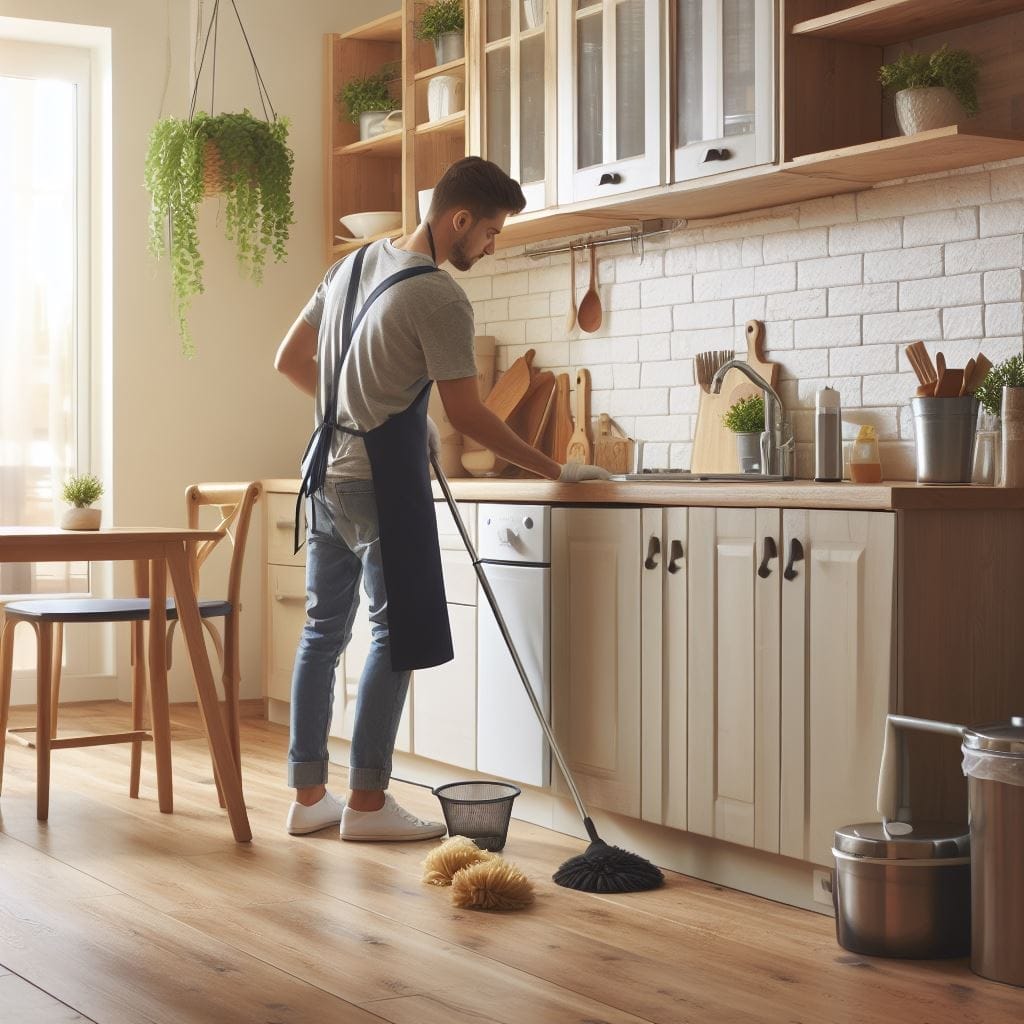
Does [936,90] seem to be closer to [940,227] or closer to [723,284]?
[940,227]

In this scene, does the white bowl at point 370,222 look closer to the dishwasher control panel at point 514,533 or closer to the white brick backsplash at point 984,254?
the dishwasher control panel at point 514,533

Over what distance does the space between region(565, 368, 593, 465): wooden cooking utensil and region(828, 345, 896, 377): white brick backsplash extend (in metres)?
0.97

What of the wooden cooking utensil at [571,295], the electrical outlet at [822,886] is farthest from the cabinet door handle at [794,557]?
the wooden cooking utensil at [571,295]

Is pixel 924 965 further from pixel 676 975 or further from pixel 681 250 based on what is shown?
pixel 681 250

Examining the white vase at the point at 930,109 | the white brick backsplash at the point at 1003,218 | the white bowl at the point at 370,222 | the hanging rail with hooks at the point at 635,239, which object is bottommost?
the white brick backsplash at the point at 1003,218

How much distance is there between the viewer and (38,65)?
5379mm

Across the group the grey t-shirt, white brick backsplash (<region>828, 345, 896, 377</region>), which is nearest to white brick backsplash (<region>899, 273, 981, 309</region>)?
white brick backsplash (<region>828, 345, 896, 377</region>)

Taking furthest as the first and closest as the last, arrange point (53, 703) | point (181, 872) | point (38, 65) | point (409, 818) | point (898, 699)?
point (38, 65)
point (53, 703)
point (409, 818)
point (181, 872)
point (898, 699)

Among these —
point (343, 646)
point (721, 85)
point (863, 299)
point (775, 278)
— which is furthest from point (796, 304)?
point (343, 646)

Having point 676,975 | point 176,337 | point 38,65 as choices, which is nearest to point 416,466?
point 676,975

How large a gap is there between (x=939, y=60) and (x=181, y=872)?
2344mm

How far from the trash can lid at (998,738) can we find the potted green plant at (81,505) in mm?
2079

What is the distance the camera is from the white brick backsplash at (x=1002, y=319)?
3.26m

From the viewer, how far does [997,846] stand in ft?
8.06
